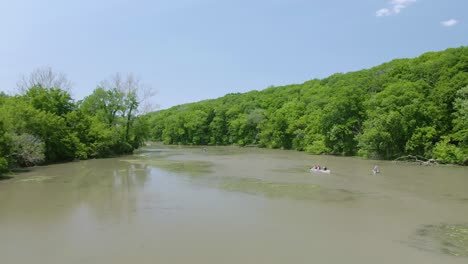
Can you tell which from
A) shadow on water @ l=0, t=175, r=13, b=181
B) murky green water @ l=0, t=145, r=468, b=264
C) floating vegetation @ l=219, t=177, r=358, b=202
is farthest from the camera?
shadow on water @ l=0, t=175, r=13, b=181

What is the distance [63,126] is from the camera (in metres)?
43.6

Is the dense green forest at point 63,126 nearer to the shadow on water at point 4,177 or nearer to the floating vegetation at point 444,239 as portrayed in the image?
the shadow on water at point 4,177

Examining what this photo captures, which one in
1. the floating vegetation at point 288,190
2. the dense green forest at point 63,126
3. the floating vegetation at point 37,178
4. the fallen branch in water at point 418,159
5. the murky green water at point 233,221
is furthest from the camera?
the fallen branch in water at point 418,159

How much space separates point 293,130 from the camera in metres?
73.2

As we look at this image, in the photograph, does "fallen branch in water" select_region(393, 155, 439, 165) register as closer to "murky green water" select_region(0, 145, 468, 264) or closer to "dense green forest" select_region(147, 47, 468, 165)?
"dense green forest" select_region(147, 47, 468, 165)

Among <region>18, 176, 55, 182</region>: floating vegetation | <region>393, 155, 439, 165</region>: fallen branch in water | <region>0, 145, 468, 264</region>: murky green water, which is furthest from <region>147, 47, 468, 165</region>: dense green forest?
<region>18, 176, 55, 182</region>: floating vegetation

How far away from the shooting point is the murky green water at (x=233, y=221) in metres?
11.3

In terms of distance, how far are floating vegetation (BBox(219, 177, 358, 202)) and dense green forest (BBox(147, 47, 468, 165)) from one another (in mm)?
21861

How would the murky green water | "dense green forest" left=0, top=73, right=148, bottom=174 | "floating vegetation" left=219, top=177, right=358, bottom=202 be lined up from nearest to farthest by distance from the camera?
1. the murky green water
2. "floating vegetation" left=219, top=177, right=358, bottom=202
3. "dense green forest" left=0, top=73, right=148, bottom=174

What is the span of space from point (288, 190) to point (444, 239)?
36.3 feet

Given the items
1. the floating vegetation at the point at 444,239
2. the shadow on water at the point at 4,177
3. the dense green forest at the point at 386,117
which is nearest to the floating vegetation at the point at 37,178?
the shadow on water at the point at 4,177

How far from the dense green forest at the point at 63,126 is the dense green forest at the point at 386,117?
5.46m

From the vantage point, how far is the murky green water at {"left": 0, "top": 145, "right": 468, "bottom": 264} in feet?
37.1

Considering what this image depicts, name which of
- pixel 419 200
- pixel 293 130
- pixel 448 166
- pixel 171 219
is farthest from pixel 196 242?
pixel 293 130
